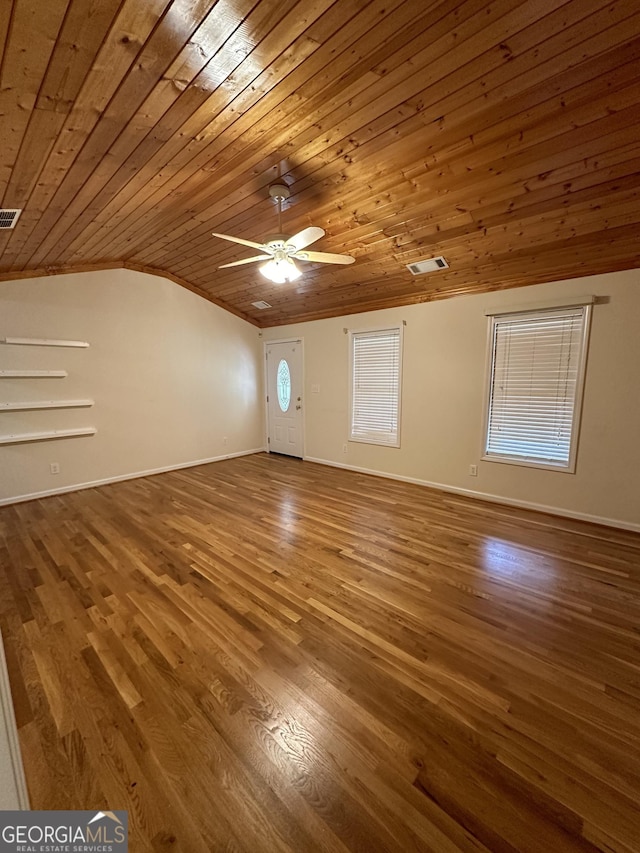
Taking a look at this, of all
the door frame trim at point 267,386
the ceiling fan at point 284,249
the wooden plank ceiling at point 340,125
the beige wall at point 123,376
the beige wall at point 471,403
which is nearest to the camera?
the wooden plank ceiling at point 340,125

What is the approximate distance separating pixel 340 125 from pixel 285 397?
14.9 ft

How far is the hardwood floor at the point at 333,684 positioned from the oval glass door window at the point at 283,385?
3.42 m

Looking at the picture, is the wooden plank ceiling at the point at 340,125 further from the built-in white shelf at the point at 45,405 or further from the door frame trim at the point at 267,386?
the door frame trim at the point at 267,386

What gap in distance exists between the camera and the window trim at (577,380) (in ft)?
10.8

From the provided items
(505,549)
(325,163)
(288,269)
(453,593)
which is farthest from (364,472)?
(325,163)

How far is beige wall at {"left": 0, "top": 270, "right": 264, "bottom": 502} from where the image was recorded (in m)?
4.02

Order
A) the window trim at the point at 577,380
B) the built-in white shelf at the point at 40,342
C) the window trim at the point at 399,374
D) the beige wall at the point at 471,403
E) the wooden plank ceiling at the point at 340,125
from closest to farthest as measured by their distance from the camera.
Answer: the wooden plank ceiling at the point at 340,125
the beige wall at the point at 471,403
the window trim at the point at 577,380
the built-in white shelf at the point at 40,342
the window trim at the point at 399,374

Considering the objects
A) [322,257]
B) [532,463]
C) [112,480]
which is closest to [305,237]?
[322,257]

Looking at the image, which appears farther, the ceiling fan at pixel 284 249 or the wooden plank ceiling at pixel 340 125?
the ceiling fan at pixel 284 249

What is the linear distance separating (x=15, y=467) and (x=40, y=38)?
166 inches

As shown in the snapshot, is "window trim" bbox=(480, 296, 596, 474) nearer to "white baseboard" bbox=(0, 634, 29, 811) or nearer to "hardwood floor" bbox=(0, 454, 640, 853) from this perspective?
"hardwood floor" bbox=(0, 454, 640, 853)

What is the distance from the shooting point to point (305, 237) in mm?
2369

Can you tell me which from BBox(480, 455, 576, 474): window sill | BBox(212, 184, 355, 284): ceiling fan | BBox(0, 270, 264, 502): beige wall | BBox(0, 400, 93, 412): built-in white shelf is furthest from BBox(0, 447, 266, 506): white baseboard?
BBox(480, 455, 576, 474): window sill

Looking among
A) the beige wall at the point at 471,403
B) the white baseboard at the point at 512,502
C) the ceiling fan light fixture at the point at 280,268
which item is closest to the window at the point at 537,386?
the beige wall at the point at 471,403
